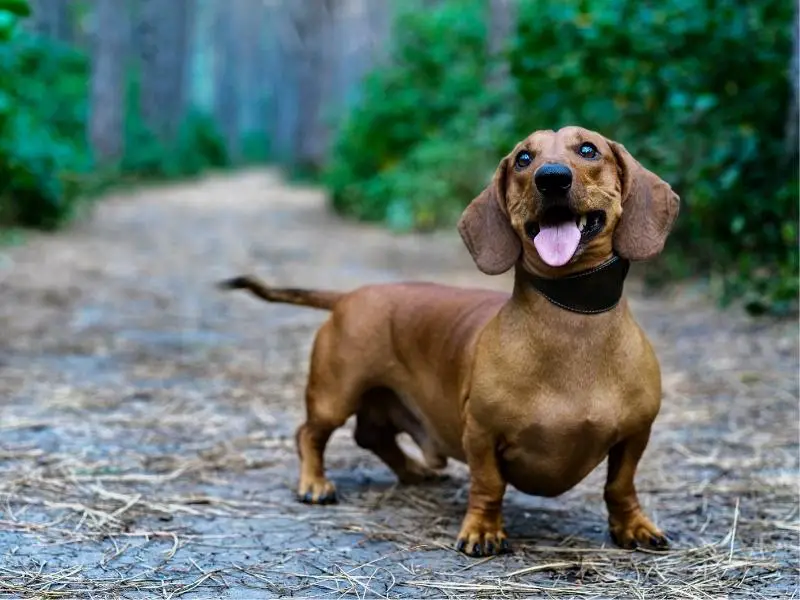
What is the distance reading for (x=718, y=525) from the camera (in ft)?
11.5

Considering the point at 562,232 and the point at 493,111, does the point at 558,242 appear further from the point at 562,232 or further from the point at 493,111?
the point at 493,111

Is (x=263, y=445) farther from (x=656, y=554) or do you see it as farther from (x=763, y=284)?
(x=763, y=284)

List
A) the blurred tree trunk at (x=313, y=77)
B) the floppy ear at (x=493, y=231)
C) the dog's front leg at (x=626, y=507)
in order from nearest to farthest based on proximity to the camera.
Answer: the floppy ear at (x=493, y=231), the dog's front leg at (x=626, y=507), the blurred tree trunk at (x=313, y=77)

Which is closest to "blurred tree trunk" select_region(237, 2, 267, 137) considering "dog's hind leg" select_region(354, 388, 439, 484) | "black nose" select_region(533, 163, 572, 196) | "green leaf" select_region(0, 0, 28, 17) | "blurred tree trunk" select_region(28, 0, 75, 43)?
"blurred tree trunk" select_region(28, 0, 75, 43)

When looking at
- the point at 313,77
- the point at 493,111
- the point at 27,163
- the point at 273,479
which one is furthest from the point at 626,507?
the point at 313,77

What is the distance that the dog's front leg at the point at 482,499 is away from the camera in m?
3.15

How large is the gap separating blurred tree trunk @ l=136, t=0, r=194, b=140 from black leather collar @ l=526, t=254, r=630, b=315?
98.2 feet

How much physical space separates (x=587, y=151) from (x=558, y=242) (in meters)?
0.28

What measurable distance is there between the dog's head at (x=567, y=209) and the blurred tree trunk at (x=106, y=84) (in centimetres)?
2186

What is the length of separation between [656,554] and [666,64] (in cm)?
489

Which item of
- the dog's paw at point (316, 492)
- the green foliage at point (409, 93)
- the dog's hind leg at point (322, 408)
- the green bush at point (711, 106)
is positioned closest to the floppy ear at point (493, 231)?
the dog's hind leg at point (322, 408)

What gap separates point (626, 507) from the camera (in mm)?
3271

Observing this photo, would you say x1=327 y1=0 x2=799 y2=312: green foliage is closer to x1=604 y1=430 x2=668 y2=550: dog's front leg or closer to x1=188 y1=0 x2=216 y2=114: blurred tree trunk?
x1=604 y1=430 x2=668 y2=550: dog's front leg

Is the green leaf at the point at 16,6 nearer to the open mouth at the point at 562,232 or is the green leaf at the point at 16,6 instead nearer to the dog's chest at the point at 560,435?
the open mouth at the point at 562,232
